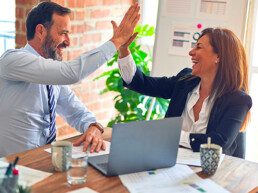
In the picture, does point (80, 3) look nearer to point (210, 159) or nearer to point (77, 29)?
point (77, 29)

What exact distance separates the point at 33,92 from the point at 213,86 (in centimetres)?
94

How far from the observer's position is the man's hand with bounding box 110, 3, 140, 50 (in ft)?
6.42

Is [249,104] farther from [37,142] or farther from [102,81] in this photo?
[102,81]

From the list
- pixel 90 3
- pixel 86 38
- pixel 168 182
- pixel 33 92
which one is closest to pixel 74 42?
pixel 86 38

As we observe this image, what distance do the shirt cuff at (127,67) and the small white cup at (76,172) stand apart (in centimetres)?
90

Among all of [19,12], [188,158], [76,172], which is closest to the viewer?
[76,172]

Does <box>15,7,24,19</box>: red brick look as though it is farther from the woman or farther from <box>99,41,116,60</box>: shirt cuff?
<box>99,41,116,60</box>: shirt cuff

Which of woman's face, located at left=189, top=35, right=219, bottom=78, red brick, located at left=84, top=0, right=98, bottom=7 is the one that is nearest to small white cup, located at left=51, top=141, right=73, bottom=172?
woman's face, located at left=189, top=35, right=219, bottom=78

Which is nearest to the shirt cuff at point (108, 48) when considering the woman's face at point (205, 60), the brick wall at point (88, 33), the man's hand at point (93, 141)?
the man's hand at point (93, 141)

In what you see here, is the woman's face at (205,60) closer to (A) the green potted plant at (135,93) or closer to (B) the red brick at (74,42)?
(A) the green potted plant at (135,93)

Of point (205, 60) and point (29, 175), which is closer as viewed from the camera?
point (29, 175)

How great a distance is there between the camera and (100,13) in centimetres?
340

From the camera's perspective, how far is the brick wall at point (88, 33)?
2941 mm

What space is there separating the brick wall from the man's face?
0.75m
